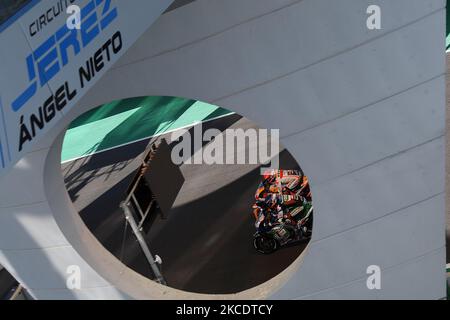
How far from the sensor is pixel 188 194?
16172mm

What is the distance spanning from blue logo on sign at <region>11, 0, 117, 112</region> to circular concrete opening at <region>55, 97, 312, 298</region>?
4.45 metres

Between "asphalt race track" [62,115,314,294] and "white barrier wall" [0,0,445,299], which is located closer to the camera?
"white barrier wall" [0,0,445,299]

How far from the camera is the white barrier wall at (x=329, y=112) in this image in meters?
7.69

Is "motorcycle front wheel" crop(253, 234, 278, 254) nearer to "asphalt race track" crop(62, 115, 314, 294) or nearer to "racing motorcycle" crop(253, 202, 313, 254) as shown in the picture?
"racing motorcycle" crop(253, 202, 313, 254)

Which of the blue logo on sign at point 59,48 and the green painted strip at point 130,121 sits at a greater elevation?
the blue logo on sign at point 59,48

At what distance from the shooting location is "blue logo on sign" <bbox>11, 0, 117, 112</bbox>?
17.5ft

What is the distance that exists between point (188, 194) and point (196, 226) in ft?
5.47

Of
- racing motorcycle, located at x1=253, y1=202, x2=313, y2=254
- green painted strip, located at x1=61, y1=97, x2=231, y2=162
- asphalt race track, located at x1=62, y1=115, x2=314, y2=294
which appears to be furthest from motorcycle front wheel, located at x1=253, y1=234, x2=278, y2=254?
green painted strip, located at x1=61, y1=97, x2=231, y2=162

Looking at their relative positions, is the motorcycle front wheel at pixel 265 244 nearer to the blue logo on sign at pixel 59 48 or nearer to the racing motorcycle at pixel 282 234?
the racing motorcycle at pixel 282 234

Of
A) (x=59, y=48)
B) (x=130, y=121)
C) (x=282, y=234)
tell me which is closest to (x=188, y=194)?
(x=282, y=234)

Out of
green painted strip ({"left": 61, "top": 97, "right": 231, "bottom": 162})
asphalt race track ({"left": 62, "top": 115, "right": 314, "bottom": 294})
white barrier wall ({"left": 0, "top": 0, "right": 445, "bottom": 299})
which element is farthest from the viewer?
green painted strip ({"left": 61, "top": 97, "right": 231, "bottom": 162})

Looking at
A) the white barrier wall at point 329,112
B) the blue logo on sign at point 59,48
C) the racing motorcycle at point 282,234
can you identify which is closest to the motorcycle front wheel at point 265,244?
the racing motorcycle at point 282,234

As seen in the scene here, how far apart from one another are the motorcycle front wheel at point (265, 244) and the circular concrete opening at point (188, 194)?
0.32ft
